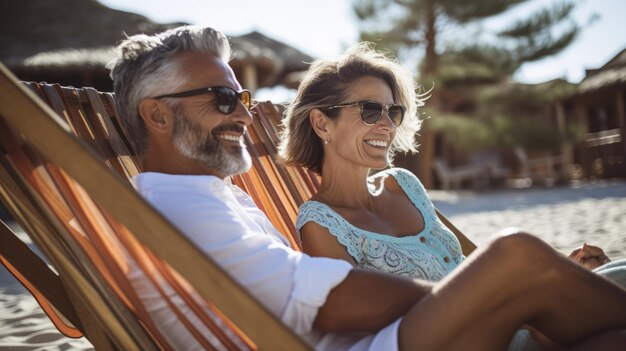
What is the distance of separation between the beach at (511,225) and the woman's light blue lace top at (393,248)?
0.65ft

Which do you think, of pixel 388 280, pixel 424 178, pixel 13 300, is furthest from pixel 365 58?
pixel 424 178

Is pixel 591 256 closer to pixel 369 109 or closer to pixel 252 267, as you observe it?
pixel 369 109

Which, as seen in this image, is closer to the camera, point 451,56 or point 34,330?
point 34,330

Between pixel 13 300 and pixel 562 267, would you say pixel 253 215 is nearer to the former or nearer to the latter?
pixel 562 267

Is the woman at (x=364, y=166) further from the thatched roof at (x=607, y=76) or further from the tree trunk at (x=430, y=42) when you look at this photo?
the thatched roof at (x=607, y=76)

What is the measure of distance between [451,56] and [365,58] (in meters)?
15.5

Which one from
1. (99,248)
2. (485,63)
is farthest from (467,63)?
(99,248)

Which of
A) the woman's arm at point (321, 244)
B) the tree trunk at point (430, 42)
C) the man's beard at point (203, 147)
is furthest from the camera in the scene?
the tree trunk at point (430, 42)

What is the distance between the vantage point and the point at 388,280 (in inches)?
57.9

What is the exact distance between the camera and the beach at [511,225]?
3014 mm

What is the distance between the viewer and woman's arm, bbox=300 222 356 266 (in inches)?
77.8

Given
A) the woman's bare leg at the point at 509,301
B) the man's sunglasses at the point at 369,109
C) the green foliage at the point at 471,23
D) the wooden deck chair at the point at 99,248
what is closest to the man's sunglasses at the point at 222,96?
the wooden deck chair at the point at 99,248

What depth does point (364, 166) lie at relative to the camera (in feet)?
7.72

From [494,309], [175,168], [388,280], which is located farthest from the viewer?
[175,168]
